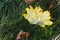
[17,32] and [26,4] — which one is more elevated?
[26,4]

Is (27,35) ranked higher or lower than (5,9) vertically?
lower

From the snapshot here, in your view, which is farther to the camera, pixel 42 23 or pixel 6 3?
pixel 6 3

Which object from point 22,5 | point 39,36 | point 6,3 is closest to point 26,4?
point 22,5

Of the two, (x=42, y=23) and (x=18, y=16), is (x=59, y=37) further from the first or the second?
(x=18, y=16)

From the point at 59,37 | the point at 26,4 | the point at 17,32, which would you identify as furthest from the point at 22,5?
the point at 59,37

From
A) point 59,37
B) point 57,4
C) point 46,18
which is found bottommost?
point 59,37

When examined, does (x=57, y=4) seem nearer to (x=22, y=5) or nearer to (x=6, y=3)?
(x=22, y=5)
